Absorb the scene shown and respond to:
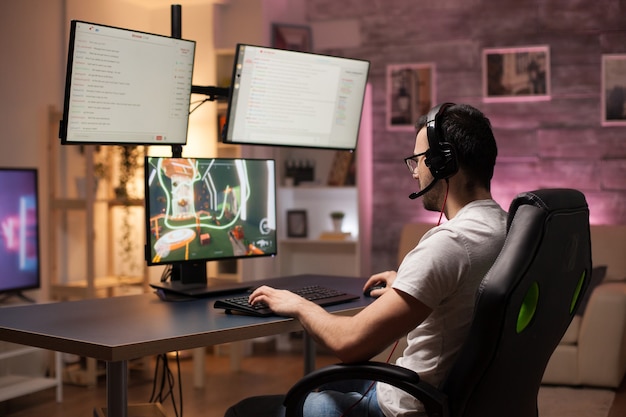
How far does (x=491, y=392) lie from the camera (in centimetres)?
173

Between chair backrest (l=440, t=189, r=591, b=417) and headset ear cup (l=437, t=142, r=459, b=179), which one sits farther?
→ headset ear cup (l=437, t=142, r=459, b=179)

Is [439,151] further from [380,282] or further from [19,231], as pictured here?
[19,231]

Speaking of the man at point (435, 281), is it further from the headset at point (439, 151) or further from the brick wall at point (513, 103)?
the brick wall at point (513, 103)

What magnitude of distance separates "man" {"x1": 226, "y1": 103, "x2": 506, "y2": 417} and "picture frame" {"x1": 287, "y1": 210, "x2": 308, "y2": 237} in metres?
3.74

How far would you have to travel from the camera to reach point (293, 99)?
3.12m

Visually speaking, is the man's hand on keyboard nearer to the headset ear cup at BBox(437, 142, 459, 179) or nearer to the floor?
the headset ear cup at BBox(437, 142, 459, 179)

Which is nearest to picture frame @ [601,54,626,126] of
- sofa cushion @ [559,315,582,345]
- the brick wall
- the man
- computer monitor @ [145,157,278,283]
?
the brick wall

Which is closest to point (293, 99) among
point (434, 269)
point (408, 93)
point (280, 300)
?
point (280, 300)

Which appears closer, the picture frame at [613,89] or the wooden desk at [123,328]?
the wooden desk at [123,328]

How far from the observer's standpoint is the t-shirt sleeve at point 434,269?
1.78m

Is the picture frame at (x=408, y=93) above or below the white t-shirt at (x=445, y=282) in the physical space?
above

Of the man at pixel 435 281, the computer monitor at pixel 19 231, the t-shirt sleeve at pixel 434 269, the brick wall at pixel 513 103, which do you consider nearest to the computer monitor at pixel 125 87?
the man at pixel 435 281

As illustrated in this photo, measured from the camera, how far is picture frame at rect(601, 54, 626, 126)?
5277 millimetres

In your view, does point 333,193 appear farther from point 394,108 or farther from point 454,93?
point 454,93
